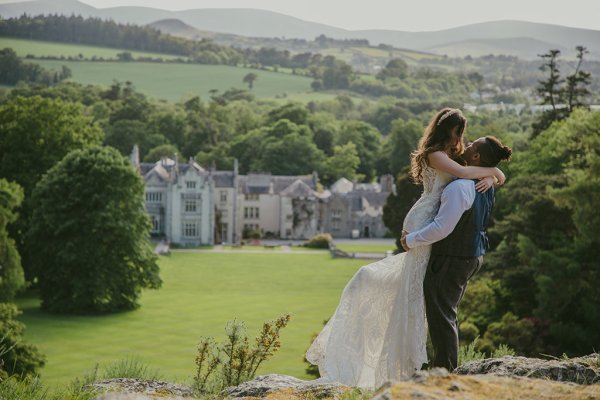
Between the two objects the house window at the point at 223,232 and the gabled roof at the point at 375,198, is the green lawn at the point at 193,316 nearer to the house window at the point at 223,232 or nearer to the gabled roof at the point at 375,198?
the house window at the point at 223,232

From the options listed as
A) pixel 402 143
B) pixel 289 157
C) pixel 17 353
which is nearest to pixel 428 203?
pixel 17 353

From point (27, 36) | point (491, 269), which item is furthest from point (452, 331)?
point (27, 36)

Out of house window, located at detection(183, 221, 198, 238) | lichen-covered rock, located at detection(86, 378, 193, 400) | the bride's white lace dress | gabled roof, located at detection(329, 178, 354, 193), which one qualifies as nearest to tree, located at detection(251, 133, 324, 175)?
gabled roof, located at detection(329, 178, 354, 193)

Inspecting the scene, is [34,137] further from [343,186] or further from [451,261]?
[343,186]

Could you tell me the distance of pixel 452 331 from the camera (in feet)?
26.0

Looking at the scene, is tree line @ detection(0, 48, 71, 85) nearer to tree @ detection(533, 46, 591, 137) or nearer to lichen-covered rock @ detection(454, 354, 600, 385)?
tree @ detection(533, 46, 591, 137)

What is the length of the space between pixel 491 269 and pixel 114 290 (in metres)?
16.6

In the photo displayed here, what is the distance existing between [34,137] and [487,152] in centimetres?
4184

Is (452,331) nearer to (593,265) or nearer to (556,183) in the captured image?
(593,265)

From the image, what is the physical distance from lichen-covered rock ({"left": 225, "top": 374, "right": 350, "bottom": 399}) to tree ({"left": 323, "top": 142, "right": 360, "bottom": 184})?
287ft

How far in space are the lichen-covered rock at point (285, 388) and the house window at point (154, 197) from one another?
2610 inches

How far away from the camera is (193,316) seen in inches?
1538

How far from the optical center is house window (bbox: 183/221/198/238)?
2859 inches

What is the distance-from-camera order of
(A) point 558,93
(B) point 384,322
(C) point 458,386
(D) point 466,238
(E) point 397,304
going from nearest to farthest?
1. (C) point 458,386
2. (D) point 466,238
3. (E) point 397,304
4. (B) point 384,322
5. (A) point 558,93
